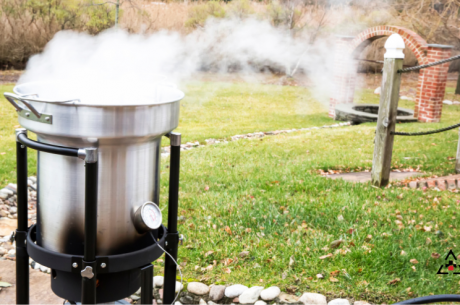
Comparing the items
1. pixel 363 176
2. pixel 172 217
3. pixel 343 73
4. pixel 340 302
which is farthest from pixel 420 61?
pixel 172 217

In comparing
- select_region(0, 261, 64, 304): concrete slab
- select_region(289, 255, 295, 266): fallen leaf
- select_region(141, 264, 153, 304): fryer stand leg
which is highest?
select_region(141, 264, 153, 304): fryer stand leg

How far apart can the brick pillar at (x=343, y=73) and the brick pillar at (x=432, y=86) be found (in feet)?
6.07

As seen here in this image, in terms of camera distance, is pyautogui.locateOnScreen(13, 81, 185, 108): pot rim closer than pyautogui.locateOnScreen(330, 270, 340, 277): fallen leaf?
Yes

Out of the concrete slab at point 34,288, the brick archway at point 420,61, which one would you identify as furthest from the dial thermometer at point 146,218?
the brick archway at point 420,61

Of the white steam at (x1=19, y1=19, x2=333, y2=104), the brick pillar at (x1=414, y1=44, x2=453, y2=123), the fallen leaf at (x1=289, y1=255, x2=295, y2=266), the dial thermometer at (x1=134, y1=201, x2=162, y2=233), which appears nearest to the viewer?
the dial thermometer at (x1=134, y1=201, x2=162, y2=233)

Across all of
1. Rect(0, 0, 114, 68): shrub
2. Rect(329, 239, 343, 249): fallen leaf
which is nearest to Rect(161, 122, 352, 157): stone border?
Rect(329, 239, 343, 249): fallen leaf

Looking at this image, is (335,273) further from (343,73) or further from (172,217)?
(343,73)

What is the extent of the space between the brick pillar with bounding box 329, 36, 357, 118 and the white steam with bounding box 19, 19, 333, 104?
3.40m

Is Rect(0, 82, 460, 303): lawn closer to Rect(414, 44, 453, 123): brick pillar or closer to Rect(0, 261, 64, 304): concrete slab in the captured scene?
Rect(0, 261, 64, 304): concrete slab

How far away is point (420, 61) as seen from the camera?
11.9 meters

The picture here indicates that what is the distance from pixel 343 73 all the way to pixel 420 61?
6.61 feet

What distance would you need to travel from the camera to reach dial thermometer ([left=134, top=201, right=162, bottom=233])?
2418 mm

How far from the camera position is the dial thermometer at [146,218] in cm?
242

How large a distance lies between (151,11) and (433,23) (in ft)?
40.5
